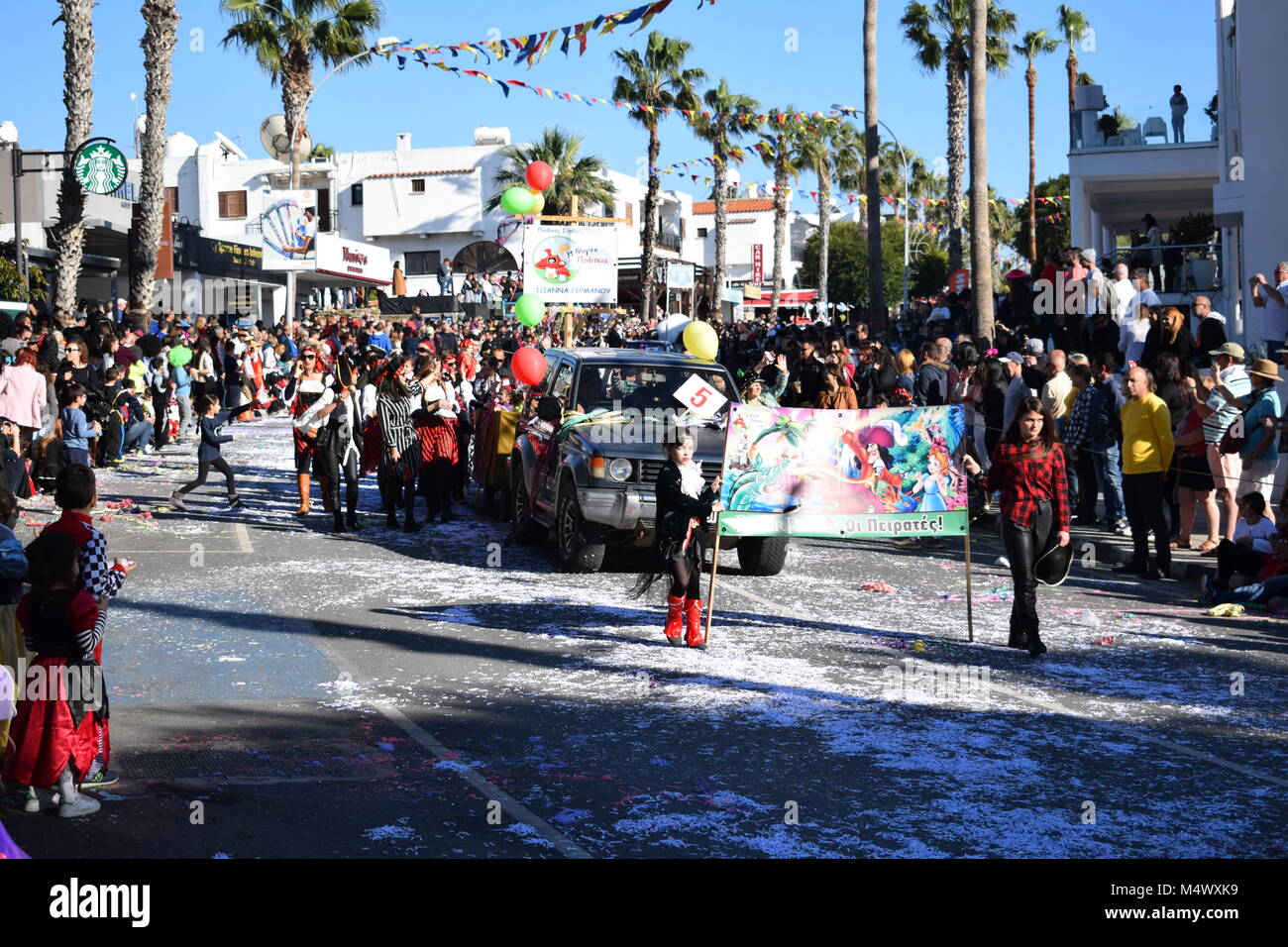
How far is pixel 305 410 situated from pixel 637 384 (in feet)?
14.4

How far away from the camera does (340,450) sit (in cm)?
1562

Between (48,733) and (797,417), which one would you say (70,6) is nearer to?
(797,417)

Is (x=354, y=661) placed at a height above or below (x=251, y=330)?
below

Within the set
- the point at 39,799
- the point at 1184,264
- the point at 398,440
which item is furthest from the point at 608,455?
the point at 1184,264

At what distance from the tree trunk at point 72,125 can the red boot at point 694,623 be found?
1869 centimetres

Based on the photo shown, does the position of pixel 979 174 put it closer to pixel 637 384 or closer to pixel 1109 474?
pixel 1109 474

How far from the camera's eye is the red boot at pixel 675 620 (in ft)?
33.4

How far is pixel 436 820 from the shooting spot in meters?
6.25

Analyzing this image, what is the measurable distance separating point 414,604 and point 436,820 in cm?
540

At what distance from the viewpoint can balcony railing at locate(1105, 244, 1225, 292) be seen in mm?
26578

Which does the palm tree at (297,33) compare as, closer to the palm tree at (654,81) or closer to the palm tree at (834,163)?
the palm tree at (654,81)

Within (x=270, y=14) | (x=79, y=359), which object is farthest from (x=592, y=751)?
(x=270, y=14)

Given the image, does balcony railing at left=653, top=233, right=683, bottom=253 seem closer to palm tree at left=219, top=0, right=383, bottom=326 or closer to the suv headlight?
palm tree at left=219, top=0, right=383, bottom=326
